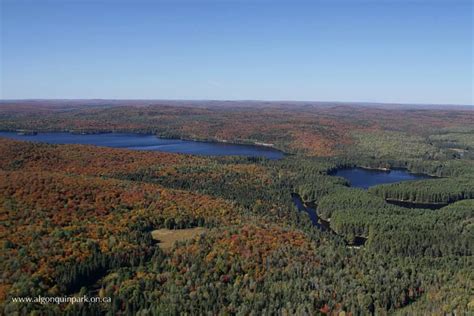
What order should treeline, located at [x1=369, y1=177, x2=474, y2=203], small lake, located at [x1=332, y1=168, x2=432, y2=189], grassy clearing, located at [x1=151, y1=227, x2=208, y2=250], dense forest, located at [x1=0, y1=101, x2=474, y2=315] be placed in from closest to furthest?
dense forest, located at [x1=0, y1=101, x2=474, y2=315] < grassy clearing, located at [x1=151, y1=227, x2=208, y2=250] < treeline, located at [x1=369, y1=177, x2=474, y2=203] < small lake, located at [x1=332, y1=168, x2=432, y2=189]

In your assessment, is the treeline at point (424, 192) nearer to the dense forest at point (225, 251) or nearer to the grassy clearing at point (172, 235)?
the dense forest at point (225, 251)

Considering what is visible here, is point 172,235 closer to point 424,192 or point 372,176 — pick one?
point 424,192

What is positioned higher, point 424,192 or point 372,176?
point 424,192

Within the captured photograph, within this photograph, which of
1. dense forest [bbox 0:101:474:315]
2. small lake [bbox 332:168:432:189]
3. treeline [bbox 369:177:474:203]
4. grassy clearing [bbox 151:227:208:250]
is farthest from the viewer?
small lake [bbox 332:168:432:189]

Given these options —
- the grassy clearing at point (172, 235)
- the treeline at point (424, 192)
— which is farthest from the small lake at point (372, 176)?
the grassy clearing at point (172, 235)

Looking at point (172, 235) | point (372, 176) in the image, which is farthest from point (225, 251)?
point (372, 176)

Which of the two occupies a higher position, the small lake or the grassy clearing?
the grassy clearing

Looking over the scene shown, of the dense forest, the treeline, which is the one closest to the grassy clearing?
the dense forest

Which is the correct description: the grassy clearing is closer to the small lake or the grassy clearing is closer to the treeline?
the treeline

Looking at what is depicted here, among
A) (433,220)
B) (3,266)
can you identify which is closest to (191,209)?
(3,266)
